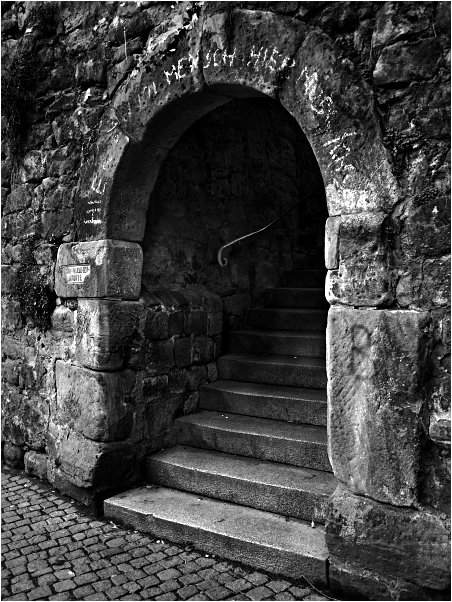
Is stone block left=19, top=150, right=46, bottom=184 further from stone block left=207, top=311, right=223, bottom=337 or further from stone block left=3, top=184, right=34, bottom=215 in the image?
stone block left=207, top=311, right=223, bottom=337

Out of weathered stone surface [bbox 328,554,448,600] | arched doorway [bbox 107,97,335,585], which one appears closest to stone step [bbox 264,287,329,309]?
arched doorway [bbox 107,97,335,585]

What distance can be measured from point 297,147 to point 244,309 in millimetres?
2103

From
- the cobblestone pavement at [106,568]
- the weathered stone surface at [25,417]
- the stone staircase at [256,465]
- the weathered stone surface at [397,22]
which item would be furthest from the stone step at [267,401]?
the weathered stone surface at [397,22]

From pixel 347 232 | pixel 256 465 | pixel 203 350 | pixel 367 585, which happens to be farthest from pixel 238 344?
pixel 367 585

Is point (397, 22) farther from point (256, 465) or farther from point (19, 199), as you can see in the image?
point (19, 199)

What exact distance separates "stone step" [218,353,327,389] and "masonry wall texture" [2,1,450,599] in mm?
233

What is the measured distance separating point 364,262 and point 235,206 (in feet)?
8.56

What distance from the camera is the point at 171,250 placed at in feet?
13.6

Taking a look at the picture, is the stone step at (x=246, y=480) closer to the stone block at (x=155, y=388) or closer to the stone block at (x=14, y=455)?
the stone block at (x=155, y=388)

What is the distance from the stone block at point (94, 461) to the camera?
11.4 feet

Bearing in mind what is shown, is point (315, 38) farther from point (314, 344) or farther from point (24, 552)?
point (24, 552)

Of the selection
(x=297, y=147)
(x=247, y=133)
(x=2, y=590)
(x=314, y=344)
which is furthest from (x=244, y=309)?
(x=2, y=590)

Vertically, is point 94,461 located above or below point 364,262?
below

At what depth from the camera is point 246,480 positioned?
3160 mm
